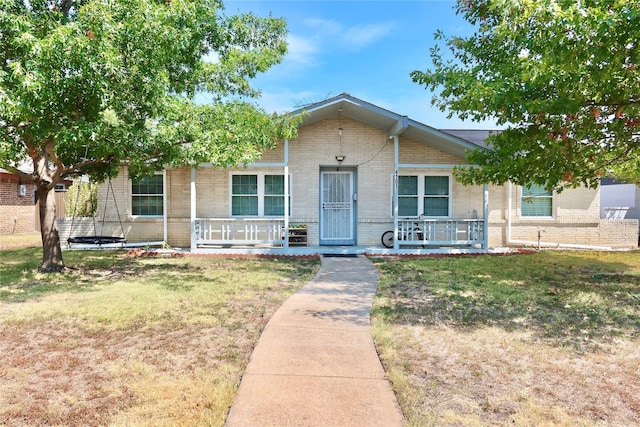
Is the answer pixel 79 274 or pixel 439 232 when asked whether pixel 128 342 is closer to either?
pixel 79 274

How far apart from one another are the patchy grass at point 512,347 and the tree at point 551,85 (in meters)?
2.62

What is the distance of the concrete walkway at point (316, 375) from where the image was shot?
2891mm

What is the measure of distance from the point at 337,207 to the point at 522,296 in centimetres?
703

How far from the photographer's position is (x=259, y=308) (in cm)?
576

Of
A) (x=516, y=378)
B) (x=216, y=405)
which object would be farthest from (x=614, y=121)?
(x=216, y=405)

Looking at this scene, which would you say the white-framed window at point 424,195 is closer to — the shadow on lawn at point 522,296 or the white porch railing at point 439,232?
the white porch railing at point 439,232

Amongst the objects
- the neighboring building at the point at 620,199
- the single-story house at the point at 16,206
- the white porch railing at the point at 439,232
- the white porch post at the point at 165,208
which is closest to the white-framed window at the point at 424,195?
the white porch railing at the point at 439,232

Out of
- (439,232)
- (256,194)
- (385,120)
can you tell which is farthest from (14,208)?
(439,232)

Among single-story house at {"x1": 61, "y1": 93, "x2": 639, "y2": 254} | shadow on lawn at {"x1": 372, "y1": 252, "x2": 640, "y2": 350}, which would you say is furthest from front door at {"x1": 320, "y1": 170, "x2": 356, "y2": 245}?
shadow on lawn at {"x1": 372, "y1": 252, "x2": 640, "y2": 350}

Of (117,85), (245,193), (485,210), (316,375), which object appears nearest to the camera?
(316,375)

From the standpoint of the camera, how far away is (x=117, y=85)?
6.26 metres

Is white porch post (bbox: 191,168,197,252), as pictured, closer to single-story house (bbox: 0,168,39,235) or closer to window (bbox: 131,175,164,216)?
window (bbox: 131,175,164,216)

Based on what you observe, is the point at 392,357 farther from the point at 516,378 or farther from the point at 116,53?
the point at 116,53

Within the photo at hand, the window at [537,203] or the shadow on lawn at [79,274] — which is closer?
the shadow on lawn at [79,274]
